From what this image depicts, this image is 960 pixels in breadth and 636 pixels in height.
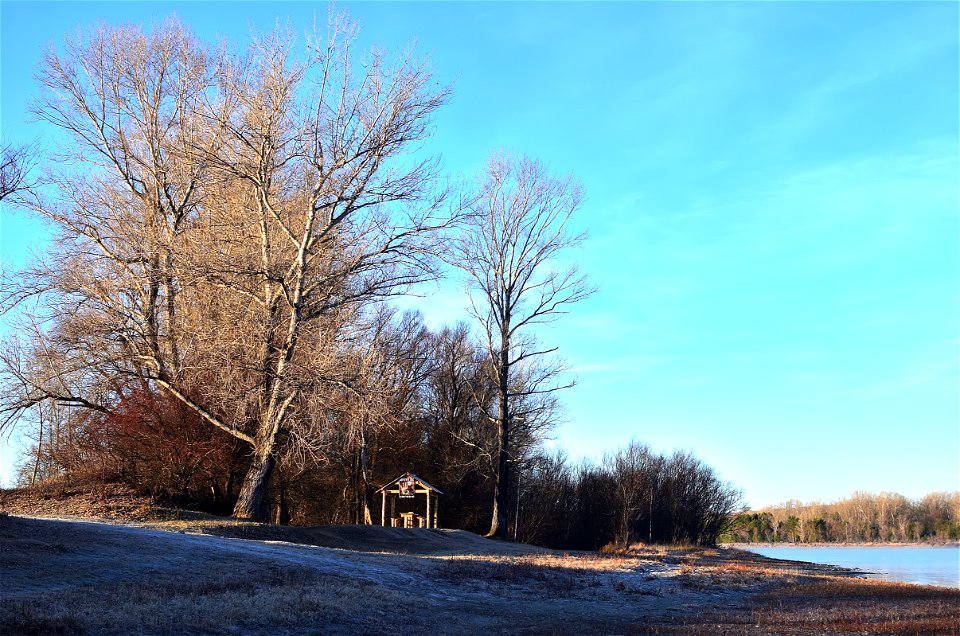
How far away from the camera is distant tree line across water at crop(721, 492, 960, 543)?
86000 mm

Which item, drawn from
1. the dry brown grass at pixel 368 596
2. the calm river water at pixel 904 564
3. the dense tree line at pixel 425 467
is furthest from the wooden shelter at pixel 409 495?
the calm river water at pixel 904 564

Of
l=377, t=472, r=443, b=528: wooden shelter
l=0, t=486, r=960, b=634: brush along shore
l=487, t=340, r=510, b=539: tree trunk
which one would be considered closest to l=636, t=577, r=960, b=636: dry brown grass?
l=0, t=486, r=960, b=634: brush along shore

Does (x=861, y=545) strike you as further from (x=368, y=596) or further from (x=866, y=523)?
(x=368, y=596)

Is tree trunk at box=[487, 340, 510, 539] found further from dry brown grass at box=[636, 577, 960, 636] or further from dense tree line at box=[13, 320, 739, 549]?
dry brown grass at box=[636, 577, 960, 636]

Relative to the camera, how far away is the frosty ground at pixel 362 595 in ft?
30.1

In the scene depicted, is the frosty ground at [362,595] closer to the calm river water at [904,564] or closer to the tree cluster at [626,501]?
the calm river water at [904,564]

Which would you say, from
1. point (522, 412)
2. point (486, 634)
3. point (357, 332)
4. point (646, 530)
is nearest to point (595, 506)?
point (646, 530)

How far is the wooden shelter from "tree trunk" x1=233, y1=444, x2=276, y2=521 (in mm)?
7030

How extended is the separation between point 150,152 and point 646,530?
37606mm

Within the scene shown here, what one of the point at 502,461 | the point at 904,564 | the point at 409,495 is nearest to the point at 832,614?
the point at 502,461

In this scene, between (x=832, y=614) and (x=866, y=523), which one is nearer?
(x=832, y=614)

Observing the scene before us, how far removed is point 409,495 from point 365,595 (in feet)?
67.7

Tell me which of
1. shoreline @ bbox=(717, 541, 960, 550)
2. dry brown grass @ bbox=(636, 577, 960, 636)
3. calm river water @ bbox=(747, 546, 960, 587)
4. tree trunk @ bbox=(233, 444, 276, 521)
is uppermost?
tree trunk @ bbox=(233, 444, 276, 521)

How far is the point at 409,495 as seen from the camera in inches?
1261
